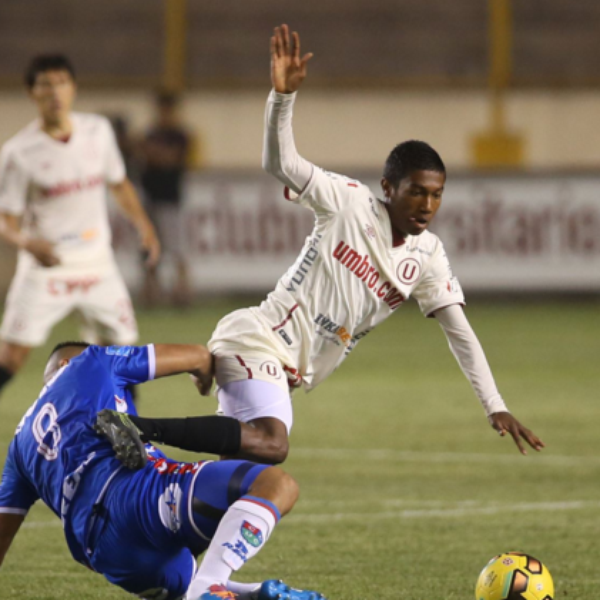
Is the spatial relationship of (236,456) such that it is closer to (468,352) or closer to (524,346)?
(468,352)

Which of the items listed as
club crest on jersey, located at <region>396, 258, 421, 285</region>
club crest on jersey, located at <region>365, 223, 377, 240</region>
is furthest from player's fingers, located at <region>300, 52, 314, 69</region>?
club crest on jersey, located at <region>396, 258, 421, 285</region>

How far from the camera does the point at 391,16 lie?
73.3 feet

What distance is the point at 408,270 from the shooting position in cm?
628

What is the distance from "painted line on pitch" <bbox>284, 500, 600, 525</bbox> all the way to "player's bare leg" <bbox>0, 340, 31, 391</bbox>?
2794mm

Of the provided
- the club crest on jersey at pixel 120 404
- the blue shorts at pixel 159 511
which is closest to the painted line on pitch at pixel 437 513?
the club crest on jersey at pixel 120 404

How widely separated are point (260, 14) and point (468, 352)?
16.8m

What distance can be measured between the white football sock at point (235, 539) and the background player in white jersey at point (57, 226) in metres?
4.95

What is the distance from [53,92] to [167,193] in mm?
9126

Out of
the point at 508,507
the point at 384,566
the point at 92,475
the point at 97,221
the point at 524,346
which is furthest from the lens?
the point at 524,346

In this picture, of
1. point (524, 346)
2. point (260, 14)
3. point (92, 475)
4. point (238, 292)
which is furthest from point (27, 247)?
point (260, 14)

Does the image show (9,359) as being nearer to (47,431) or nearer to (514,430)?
(514,430)

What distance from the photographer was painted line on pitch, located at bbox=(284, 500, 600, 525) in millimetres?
7129

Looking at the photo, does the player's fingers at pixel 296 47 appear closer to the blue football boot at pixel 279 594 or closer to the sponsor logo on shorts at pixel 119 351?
the sponsor logo on shorts at pixel 119 351

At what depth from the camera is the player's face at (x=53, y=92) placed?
362 inches
